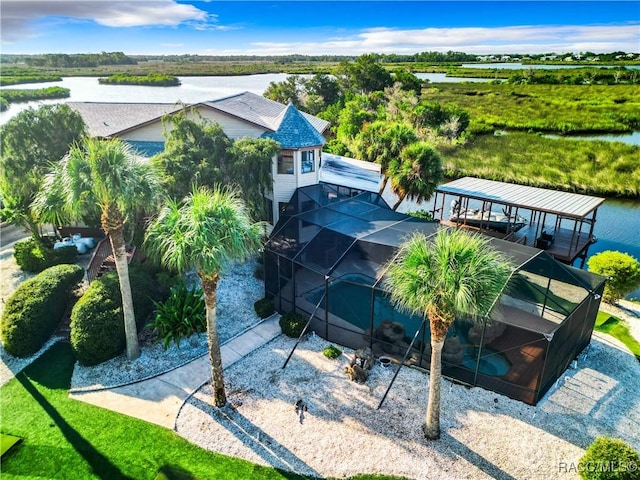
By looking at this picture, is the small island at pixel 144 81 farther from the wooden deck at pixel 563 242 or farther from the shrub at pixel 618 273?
the shrub at pixel 618 273

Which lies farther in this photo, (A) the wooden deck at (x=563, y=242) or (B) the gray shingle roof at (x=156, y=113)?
(B) the gray shingle roof at (x=156, y=113)

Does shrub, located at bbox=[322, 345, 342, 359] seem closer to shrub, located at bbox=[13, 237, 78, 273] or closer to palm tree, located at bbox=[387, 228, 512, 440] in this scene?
palm tree, located at bbox=[387, 228, 512, 440]

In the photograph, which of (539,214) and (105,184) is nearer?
(105,184)

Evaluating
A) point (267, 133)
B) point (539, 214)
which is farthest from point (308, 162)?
point (539, 214)

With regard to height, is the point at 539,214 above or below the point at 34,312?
above

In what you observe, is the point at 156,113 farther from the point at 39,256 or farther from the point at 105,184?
the point at 105,184

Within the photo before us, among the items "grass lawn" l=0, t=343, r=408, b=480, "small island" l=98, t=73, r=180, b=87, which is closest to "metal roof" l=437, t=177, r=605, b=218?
"grass lawn" l=0, t=343, r=408, b=480

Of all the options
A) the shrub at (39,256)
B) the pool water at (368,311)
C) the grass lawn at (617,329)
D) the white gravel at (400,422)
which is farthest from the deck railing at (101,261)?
the grass lawn at (617,329)

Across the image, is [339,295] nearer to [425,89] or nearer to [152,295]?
[152,295]
